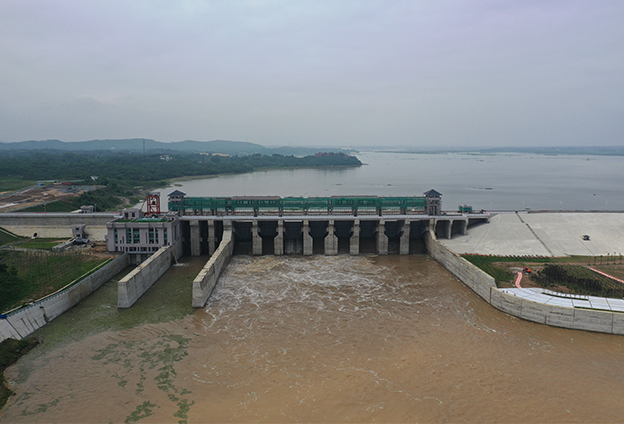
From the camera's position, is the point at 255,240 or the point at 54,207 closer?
the point at 255,240

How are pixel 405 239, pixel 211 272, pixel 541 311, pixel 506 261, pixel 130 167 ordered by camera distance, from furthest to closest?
pixel 130 167 → pixel 405 239 → pixel 506 261 → pixel 211 272 → pixel 541 311

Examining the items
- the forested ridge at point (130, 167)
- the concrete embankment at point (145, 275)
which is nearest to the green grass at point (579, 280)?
the concrete embankment at point (145, 275)

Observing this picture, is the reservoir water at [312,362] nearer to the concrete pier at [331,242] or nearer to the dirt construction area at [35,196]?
→ the concrete pier at [331,242]

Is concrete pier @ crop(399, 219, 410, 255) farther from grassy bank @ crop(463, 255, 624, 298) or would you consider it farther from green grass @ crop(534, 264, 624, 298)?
green grass @ crop(534, 264, 624, 298)

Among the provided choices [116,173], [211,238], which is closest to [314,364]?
[211,238]

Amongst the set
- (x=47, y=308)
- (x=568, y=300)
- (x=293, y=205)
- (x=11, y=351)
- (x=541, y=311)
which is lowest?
(x=11, y=351)

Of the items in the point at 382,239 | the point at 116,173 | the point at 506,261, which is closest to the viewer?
the point at 506,261

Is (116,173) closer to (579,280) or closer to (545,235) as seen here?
(545,235)
